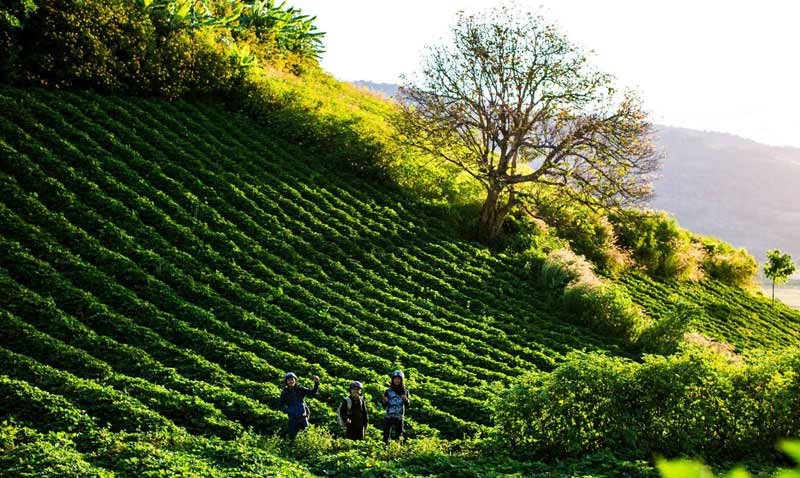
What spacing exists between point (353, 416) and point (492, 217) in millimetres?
12447

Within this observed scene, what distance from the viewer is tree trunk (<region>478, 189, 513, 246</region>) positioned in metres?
21.8

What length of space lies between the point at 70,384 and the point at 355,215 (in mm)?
10131

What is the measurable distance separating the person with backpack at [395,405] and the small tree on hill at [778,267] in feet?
83.4

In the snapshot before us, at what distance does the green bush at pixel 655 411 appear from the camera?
9797mm

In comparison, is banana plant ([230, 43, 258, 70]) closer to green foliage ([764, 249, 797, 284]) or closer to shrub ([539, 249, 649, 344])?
shrub ([539, 249, 649, 344])

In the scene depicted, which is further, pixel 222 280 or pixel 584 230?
pixel 584 230

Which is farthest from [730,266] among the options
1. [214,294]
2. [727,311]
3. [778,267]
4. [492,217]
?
[214,294]

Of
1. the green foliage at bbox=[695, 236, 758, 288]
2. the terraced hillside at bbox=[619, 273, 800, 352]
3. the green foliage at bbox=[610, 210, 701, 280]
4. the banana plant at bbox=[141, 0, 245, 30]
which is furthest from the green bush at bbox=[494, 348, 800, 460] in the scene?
the green foliage at bbox=[695, 236, 758, 288]

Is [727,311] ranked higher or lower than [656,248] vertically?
lower

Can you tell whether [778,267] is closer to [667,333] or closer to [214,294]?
[667,333]

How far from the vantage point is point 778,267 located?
31.5 meters

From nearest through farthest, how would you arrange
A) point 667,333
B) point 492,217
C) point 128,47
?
point 667,333
point 128,47
point 492,217

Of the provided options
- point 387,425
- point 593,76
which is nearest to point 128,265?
point 387,425

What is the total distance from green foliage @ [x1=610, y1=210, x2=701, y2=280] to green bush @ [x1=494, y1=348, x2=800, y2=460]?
603 inches
